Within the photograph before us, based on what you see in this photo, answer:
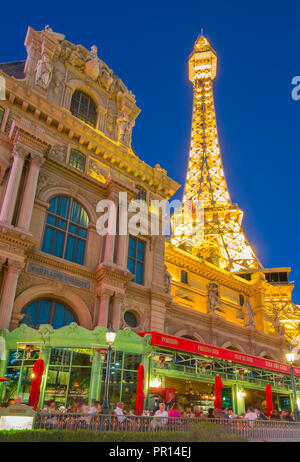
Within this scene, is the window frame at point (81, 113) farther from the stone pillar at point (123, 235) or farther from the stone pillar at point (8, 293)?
the stone pillar at point (8, 293)

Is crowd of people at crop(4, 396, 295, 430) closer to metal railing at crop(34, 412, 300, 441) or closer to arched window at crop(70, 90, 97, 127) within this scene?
metal railing at crop(34, 412, 300, 441)

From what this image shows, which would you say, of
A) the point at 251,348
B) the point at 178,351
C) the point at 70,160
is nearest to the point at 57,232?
the point at 70,160

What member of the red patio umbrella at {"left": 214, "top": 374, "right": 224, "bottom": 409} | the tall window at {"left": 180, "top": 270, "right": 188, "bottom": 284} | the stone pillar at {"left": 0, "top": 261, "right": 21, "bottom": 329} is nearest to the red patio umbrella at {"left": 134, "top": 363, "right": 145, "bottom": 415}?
the red patio umbrella at {"left": 214, "top": 374, "right": 224, "bottom": 409}

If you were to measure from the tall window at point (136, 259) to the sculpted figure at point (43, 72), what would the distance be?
12787 mm

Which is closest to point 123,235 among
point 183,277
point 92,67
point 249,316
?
point 92,67

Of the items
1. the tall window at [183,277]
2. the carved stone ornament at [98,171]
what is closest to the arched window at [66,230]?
the carved stone ornament at [98,171]

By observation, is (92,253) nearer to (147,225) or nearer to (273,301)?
(147,225)

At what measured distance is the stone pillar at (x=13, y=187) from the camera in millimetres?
21895

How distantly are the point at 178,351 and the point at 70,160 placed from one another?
15.2 m

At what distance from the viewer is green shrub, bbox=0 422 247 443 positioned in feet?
29.7

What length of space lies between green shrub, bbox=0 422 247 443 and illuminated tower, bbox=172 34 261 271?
42.1 metres

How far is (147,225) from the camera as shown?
30859 millimetres

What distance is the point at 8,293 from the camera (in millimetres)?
20219

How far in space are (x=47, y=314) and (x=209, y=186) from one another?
79.2 metres
